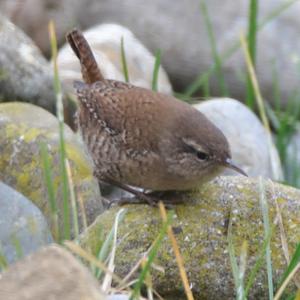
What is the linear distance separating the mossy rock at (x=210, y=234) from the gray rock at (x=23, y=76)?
1531mm

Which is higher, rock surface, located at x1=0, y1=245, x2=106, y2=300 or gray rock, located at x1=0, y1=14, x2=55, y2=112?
rock surface, located at x1=0, y1=245, x2=106, y2=300

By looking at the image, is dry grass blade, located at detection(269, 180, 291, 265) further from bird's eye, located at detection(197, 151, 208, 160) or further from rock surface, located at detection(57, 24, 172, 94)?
rock surface, located at detection(57, 24, 172, 94)

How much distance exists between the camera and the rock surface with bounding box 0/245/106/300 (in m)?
2.43

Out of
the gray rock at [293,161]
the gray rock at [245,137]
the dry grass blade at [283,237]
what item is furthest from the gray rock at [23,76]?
the dry grass blade at [283,237]

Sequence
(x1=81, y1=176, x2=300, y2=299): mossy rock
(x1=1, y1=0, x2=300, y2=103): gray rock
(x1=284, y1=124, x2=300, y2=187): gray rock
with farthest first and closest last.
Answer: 1. (x1=1, y1=0, x2=300, y2=103): gray rock
2. (x1=284, y1=124, x2=300, y2=187): gray rock
3. (x1=81, y1=176, x2=300, y2=299): mossy rock

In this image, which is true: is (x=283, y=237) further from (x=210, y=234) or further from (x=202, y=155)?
(x=202, y=155)

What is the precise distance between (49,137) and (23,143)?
12 centimetres

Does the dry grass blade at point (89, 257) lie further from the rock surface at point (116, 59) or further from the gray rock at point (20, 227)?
the rock surface at point (116, 59)

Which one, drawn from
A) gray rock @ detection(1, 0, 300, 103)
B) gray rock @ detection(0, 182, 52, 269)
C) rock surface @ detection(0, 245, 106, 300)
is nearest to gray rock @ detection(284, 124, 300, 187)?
gray rock @ detection(1, 0, 300, 103)

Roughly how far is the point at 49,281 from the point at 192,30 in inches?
209

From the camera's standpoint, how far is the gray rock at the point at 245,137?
600 cm

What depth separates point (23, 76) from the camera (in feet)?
19.0

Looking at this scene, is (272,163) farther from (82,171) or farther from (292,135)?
(82,171)

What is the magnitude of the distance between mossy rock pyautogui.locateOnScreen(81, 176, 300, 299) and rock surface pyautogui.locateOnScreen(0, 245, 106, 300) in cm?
146
